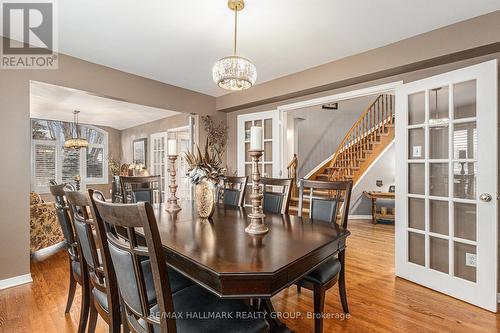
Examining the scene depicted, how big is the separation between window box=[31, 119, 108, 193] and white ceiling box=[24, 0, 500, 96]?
14.8 feet

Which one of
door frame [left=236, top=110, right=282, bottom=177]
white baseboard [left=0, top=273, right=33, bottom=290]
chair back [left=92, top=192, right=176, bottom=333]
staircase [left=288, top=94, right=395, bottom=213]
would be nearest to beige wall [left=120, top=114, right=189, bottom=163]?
door frame [left=236, top=110, right=282, bottom=177]

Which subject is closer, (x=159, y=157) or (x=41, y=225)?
(x=41, y=225)

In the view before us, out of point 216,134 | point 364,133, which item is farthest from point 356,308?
point 364,133

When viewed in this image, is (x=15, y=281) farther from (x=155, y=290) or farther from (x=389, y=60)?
(x=389, y=60)

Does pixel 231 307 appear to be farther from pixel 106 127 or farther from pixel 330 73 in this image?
pixel 106 127

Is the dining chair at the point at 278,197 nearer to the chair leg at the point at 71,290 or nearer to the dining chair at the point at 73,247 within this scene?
the dining chair at the point at 73,247

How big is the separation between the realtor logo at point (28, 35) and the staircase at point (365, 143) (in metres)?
4.45

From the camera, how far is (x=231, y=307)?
1232 mm

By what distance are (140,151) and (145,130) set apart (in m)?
0.59

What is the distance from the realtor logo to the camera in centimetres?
219

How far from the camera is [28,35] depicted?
2.60 metres

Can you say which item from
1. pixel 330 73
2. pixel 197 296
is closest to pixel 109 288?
pixel 197 296

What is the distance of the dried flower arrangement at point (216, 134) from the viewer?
4580mm

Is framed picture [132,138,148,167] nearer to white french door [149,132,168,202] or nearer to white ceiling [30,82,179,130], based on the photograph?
white french door [149,132,168,202]
